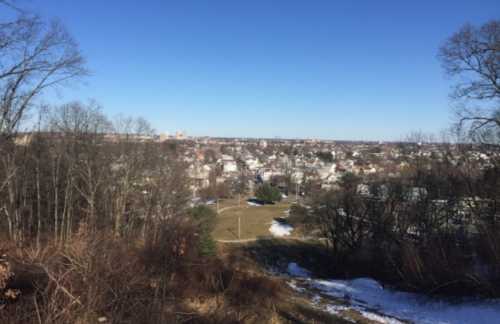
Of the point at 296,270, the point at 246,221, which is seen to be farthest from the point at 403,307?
the point at 246,221

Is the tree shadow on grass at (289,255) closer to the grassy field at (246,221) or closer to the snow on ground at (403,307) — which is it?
the grassy field at (246,221)

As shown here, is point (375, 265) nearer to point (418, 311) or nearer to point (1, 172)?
point (418, 311)

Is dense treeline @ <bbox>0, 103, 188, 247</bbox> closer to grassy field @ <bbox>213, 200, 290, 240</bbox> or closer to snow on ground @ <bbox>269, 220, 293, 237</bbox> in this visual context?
grassy field @ <bbox>213, 200, 290, 240</bbox>

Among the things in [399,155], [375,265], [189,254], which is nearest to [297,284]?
[189,254]

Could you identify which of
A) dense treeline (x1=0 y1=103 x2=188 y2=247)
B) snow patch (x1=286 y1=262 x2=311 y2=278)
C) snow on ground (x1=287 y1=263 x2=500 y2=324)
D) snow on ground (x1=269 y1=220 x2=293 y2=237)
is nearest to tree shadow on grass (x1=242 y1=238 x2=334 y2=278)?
snow patch (x1=286 y1=262 x2=311 y2=278)

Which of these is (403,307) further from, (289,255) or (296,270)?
(289,255)

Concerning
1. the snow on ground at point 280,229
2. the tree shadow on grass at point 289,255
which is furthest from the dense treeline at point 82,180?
the snow on ground at point 280,229

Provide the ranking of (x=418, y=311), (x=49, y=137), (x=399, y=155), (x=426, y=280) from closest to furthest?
(x=418, y=311) → (x=426, y=280) → (x=49, y=137) → (x=399, y=155)
